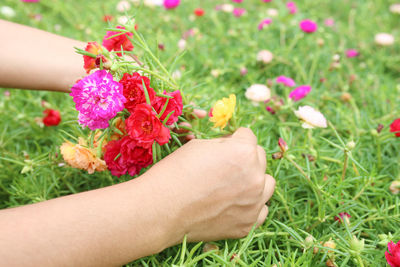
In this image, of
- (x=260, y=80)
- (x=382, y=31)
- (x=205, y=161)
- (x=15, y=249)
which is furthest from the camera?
(x=382, y=31)

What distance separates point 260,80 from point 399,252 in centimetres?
98

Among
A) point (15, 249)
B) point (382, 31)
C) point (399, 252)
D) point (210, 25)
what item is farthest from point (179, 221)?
point (382, 31)

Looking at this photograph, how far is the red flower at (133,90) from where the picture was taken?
0.70 metres

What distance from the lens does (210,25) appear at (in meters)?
1.90

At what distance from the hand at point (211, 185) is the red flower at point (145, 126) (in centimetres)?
7

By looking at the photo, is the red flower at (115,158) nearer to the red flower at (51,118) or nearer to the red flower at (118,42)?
the red flower at (118,42)

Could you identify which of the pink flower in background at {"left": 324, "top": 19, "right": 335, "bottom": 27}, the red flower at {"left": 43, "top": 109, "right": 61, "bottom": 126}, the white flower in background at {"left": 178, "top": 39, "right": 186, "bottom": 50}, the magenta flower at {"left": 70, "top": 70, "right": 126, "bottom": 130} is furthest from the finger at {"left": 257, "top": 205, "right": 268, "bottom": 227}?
the pink flower in background at {"left": 324, "top": 19, "right": 335, "bottom": 27}

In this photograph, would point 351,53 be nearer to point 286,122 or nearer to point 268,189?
point 286,122

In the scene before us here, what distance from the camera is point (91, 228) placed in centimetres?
66

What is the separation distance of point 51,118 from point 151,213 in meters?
0.66

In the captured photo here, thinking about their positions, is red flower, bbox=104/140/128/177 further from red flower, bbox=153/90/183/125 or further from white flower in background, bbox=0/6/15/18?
white flower in background, bbox=0/6/15/18

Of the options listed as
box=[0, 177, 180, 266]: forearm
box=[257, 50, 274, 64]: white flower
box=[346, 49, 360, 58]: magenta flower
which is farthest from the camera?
box=[346, 49, 360, 58]: magenta flower

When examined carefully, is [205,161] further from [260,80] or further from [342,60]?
[342,60]

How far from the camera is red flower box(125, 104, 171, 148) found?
2.19ft
